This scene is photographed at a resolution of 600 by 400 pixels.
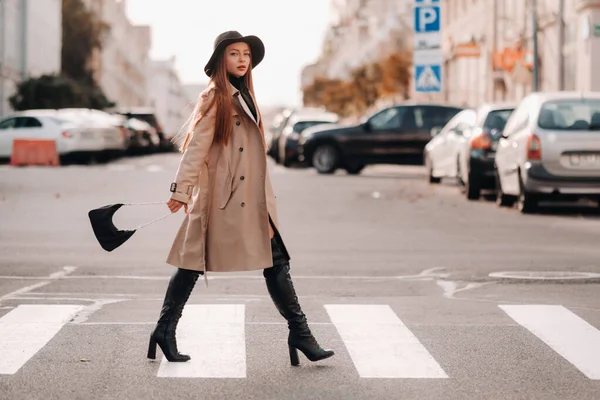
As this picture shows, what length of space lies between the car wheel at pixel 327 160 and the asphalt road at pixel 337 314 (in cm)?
1526

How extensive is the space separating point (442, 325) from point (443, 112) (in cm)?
2440

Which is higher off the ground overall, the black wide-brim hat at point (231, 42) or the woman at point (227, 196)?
the black wide-brim hat at point (231, 42)

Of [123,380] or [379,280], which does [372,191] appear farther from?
[123,380]

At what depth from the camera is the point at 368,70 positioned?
93500 millimetres

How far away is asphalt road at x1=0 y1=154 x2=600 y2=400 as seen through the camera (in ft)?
21.7

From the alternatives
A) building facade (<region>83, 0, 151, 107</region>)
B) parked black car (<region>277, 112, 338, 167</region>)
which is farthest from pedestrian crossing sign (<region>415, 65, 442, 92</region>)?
building facade (<region>83, 0, 151, 107</region>)

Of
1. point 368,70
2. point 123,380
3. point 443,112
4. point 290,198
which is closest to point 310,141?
point 443,112

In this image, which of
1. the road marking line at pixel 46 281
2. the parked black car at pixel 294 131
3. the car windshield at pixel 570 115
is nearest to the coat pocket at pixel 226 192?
the road marking line at pixel 46 281

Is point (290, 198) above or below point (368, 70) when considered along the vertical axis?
below

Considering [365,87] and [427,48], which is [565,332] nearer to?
[427,48]

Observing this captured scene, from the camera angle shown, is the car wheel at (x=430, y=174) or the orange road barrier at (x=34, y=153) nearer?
the car wheel at (x=430, y=174)

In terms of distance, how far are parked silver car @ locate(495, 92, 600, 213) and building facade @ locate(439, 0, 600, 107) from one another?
18.9 meters

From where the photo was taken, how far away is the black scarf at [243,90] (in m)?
7.00

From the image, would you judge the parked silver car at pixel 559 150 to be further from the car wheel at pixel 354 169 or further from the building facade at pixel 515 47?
the building facade at pixel 515 47
